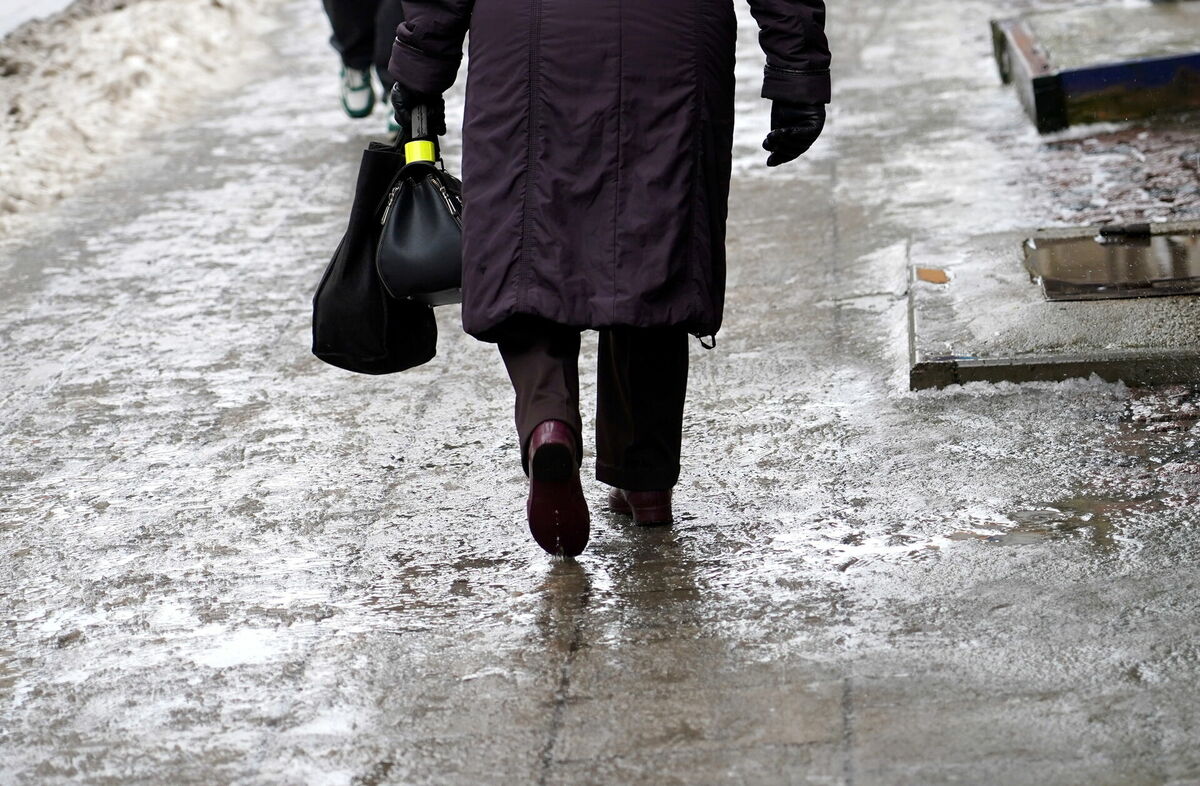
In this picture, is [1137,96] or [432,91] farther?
[1137,96]

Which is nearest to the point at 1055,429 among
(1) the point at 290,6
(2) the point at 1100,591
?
(2) the point at 1100,591

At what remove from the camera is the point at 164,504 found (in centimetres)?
397

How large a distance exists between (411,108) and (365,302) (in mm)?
438

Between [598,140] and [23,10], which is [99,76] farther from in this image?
[598,140]

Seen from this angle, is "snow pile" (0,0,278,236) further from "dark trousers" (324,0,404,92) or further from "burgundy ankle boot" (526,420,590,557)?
"burgundy ankle boot" (526,420,590,557)

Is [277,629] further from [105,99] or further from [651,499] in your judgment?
[105,99]

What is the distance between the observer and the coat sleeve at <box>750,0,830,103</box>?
3230 mm

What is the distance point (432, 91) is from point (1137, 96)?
15.1ft

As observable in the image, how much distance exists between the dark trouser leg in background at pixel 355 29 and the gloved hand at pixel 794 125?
4.55m

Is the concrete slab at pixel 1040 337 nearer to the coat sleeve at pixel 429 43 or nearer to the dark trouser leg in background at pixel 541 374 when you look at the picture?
the dark trouser leg in background at pixel 541 374

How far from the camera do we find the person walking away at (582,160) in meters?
3.15

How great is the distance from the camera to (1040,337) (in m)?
4.33

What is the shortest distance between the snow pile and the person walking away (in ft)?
13.6

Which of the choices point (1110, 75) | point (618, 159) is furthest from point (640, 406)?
point (1110, 75)
